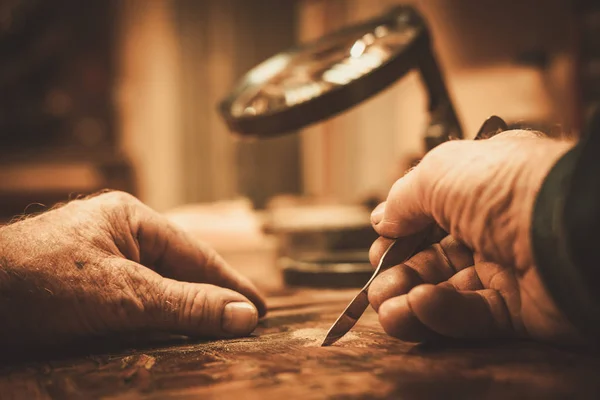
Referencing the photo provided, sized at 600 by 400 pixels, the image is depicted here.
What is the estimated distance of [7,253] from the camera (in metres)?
0.83

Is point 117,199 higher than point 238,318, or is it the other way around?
point 117,199

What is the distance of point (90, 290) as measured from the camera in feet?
2.68

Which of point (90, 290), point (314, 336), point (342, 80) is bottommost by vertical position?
point (314, 336)

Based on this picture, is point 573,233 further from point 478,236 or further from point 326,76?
point 326,76

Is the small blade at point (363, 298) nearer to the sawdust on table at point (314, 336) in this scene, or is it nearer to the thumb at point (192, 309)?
the sawdust on table at point (314, 336)

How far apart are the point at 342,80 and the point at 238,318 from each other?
0.60 m

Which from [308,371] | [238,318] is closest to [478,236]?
[308,371]

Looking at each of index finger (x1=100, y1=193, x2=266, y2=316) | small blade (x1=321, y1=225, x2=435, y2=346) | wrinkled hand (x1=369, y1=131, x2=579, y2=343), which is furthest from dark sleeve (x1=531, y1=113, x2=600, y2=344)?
index finger (x1=100, y1=193, x2=266, y2=316)

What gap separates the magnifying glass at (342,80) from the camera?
1.21m

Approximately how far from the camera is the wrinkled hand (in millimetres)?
669

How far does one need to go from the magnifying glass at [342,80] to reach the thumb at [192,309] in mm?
502

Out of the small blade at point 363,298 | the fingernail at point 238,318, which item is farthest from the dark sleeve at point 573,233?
the fingernail at point 238,318

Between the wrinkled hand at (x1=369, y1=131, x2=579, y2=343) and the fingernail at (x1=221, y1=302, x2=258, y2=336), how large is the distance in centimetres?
20

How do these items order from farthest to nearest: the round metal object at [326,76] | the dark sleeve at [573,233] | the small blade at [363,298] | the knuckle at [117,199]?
the round metal object at [326,76] < the knuckle at [117,199] < the small blade at [363,298] < the dark sleeve at [573,233]
